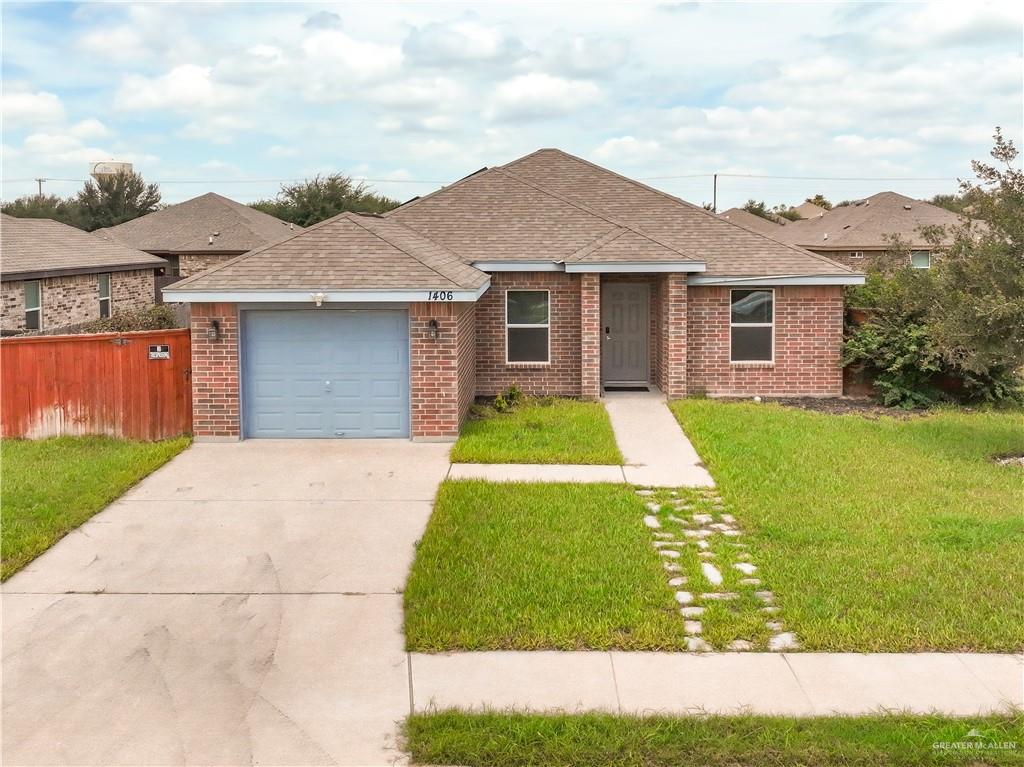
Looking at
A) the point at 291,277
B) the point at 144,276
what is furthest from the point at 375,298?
the point at 144,276

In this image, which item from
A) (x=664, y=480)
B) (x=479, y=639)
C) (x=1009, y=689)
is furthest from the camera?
(x=664, y=480)

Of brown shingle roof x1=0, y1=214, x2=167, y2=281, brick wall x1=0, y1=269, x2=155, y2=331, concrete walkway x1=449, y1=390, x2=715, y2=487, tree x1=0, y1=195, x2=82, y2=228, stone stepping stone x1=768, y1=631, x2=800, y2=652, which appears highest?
tree x1=0, y1=195, x2=82, y2=228

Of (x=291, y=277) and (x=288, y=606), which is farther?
(x=291, y=277)

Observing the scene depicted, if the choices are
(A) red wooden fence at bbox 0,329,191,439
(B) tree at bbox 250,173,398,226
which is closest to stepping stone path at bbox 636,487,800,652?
(A) red wooden fence at bbox 0,329,191,439

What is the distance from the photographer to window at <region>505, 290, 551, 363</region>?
18359 mm

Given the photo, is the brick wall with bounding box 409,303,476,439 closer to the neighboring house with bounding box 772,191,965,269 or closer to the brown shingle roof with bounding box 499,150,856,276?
the brown shingle roof with bounding box 499,150,856,276

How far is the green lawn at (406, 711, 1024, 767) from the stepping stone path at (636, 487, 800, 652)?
1167 mm

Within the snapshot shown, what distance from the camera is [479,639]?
6.88 m

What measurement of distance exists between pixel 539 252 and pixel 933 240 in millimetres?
7133

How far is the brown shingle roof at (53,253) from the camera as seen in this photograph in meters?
21.5

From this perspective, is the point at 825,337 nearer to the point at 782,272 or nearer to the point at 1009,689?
the point at 782,272

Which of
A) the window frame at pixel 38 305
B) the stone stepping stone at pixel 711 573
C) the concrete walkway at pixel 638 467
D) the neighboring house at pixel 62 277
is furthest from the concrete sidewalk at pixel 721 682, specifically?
the window frame at pixel 38 305

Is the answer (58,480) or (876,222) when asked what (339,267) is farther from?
(876,222)

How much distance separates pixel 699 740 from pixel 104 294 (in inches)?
953
